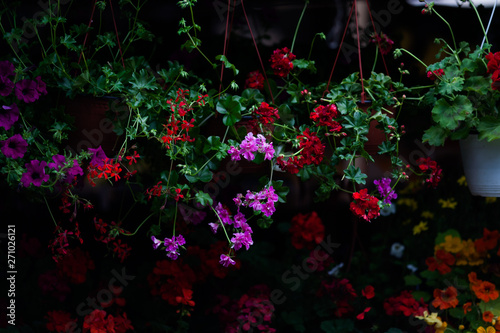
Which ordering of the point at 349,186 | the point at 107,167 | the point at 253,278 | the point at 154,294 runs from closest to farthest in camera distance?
the point at 107,167 < the point at 154,294 < the point at 253,278 < the point at 349,186

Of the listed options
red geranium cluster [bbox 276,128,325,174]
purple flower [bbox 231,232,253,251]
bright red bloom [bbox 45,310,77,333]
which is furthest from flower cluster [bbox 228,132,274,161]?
bright red bloom [bbox 45,310,77,333]

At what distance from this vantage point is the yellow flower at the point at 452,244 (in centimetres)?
197

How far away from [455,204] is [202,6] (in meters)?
1.42

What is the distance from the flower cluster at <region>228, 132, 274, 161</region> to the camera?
3.85 ft

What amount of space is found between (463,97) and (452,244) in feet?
2.91

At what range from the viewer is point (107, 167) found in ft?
3.78

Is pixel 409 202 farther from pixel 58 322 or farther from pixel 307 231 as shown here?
pixel 58 322

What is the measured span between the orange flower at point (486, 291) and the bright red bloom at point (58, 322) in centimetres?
137

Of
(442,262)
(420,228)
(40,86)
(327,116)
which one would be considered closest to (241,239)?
(327,116)

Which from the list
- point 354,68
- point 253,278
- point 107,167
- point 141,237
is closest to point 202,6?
point 354,68

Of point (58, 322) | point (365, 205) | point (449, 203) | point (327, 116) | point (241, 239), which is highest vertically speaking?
point (327, 116)

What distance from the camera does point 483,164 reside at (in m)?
1.40

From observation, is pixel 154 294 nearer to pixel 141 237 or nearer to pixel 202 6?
pixel 141 237

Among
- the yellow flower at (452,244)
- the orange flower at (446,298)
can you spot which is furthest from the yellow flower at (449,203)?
the orange flower at (446,298)
